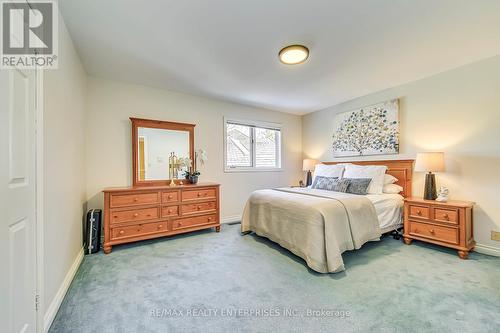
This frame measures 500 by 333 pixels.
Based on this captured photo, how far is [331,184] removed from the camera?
3.59m

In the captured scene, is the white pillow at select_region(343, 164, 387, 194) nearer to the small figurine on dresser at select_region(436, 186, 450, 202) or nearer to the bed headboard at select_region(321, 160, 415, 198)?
the bed headboard at select_region(321, 160, 415, 198)

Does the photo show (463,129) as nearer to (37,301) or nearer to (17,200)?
(17,200)

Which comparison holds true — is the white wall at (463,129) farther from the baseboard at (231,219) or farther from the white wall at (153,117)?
the baseboard at (231,219)

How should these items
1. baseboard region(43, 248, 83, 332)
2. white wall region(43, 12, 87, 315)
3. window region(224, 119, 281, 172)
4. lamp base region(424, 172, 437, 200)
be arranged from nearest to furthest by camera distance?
baseboard region(43, 248, 83, 332)
white wall region(43, 12, 87, 315)
lamp base region(424, 172, 437, 200)
window region(224, 119, 281, 172)

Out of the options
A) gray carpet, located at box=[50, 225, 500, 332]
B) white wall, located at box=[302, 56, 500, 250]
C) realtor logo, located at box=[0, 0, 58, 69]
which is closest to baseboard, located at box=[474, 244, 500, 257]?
white wall, located at box=[302, 56, 500, 250]

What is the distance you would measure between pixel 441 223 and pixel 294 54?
274cm

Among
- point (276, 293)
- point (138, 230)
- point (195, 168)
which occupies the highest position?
point (195, 168)

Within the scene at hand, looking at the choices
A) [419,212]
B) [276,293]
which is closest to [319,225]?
[276,293]

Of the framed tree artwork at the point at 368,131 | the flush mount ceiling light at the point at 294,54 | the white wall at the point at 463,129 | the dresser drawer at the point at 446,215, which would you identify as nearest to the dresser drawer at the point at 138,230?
the flush mount ceiling light at the point at 294,54

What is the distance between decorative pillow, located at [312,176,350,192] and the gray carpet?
3.26 feet

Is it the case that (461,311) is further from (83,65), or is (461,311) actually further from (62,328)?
(83,65)

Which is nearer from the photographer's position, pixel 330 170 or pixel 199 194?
pixel 199 194

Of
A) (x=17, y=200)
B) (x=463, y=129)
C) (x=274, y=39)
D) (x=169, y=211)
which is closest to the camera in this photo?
(x=17, y=200)

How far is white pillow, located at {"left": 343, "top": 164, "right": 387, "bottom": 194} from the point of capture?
336 cm
